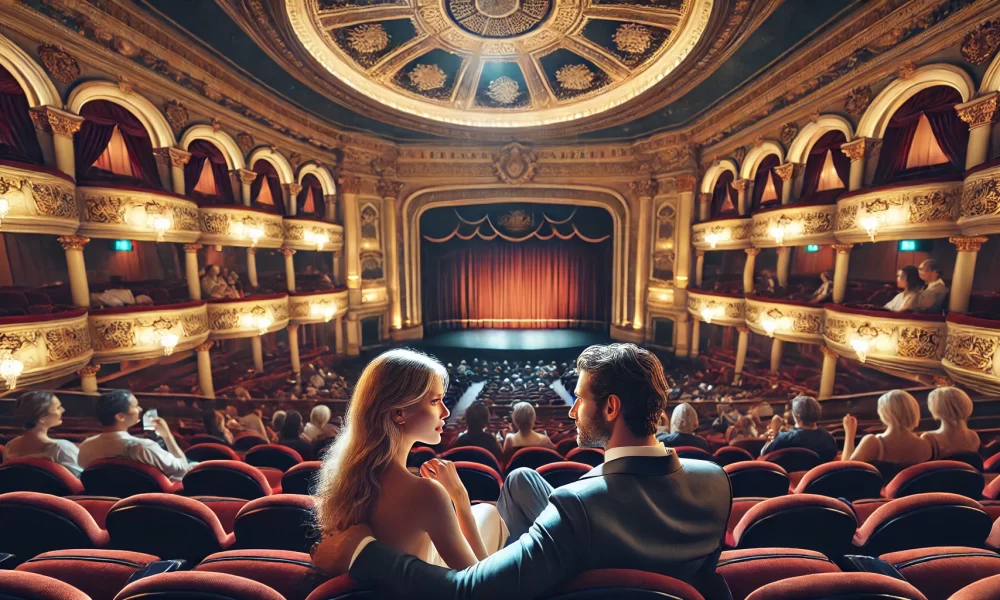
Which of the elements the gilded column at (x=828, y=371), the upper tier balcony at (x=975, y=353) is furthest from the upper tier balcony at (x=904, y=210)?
the gilded column at (x=828, y=371)

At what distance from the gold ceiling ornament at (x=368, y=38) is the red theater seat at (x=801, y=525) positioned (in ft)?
28.4

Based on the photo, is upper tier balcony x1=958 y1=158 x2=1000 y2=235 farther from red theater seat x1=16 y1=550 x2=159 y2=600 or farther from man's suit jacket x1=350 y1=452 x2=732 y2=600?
red theater seat x1=16 y1=550 x2=159 y2=600

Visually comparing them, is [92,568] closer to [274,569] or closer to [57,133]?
[274,569]

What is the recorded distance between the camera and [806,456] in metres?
2.90

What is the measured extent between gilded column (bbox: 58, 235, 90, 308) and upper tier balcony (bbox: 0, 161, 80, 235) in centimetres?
26

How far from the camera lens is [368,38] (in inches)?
297

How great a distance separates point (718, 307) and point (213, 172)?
37.6 feet

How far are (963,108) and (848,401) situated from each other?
3.86 m

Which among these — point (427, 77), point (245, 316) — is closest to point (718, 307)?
point (427, 77)

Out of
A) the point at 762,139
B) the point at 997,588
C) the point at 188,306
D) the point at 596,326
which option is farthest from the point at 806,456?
the point at 596,326

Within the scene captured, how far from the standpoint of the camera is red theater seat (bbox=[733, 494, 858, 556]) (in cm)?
154

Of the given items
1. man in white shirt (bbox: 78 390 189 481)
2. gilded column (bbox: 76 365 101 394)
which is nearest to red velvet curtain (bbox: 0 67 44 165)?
gilded column (bbox: 76 365 101 394)

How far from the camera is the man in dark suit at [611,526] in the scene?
3.02ft

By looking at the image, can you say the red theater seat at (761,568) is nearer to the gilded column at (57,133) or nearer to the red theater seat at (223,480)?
the red theater seat at (223,480)
